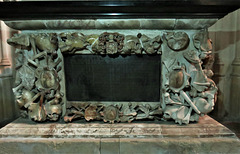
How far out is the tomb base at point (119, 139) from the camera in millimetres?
2027

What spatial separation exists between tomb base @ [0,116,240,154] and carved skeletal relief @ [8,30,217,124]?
147mm

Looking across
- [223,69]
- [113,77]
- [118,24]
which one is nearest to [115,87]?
[113,77]

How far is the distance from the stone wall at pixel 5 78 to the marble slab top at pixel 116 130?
154cm

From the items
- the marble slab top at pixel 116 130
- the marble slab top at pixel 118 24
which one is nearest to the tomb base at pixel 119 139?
the marble slab top at pixel 116 130

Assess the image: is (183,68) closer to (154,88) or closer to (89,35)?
(154,88)

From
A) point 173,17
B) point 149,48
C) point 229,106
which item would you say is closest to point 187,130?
point 149,48

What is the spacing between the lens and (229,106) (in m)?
3.58

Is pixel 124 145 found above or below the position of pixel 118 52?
A: below

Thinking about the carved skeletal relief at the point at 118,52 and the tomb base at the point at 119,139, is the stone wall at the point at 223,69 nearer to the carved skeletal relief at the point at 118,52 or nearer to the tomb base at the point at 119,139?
the carved skeletal relief at the point at 118,52

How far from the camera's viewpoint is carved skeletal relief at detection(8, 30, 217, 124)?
2188 millimetres

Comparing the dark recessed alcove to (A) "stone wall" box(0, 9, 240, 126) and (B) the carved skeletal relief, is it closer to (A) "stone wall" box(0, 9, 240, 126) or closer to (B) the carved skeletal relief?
(B) the carved skeletal relief

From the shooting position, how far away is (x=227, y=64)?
11.5ft

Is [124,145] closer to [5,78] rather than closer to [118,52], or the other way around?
[118,52]

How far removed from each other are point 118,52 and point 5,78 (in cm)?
260
